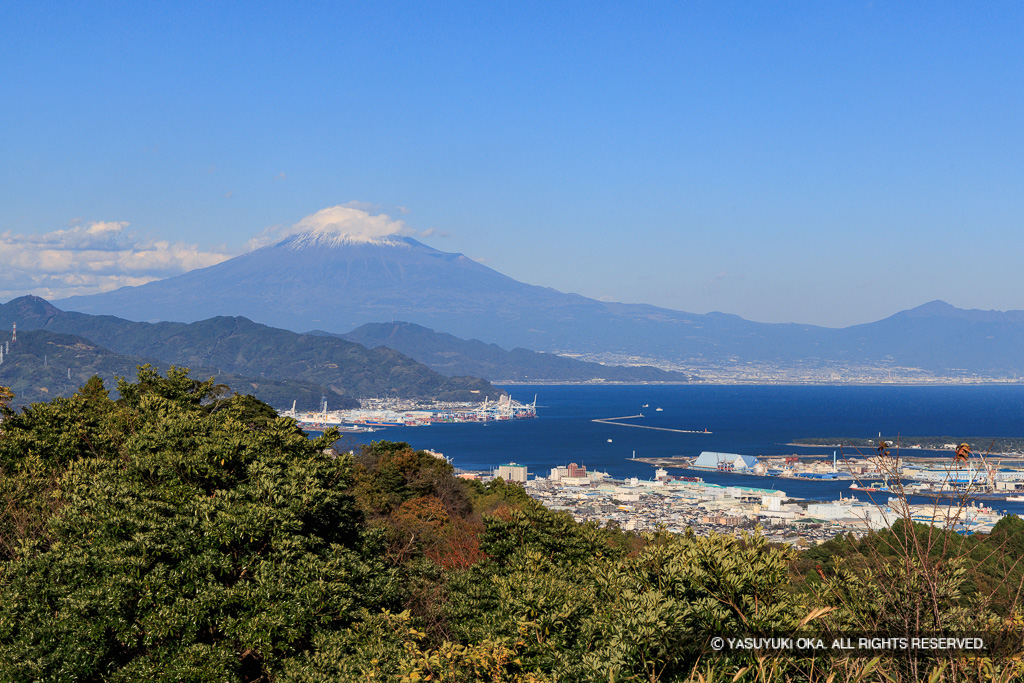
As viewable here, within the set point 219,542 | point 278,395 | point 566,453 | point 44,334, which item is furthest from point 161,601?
point 44,334

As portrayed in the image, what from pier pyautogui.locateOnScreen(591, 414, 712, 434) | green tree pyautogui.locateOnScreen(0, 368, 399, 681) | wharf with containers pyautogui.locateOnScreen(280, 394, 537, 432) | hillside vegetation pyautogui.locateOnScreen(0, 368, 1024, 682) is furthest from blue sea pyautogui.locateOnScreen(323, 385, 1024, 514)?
green tree pyautogui.locateOnScreen(0, 368, 399, 681)

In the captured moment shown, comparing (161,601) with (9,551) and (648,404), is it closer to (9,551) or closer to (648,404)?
(9,551)

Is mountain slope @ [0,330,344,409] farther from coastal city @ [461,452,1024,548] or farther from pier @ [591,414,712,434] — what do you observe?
coastal city @ [461,452,1024,548]

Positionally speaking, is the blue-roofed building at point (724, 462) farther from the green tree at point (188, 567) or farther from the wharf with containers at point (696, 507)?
the green tree at point (188, 567)

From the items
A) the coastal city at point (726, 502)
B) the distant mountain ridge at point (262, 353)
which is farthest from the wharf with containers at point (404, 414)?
the coastal city at point (726, 502)

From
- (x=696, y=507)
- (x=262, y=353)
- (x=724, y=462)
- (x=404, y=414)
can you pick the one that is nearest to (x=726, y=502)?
(x=696, y=507)

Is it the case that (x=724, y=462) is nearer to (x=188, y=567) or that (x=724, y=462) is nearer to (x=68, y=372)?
(x=188, y=567)
